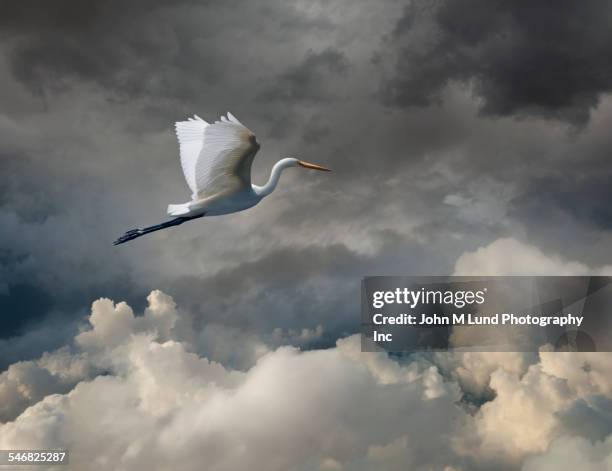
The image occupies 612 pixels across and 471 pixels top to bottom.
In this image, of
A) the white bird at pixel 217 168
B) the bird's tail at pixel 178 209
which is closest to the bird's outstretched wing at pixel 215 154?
the white bird at pixel 217 168

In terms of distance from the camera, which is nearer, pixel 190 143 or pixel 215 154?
pixel 215 154

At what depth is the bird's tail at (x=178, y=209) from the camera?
2959cm

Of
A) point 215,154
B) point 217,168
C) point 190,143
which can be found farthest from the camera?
point 190,143

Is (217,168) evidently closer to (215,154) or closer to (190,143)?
(215,154)

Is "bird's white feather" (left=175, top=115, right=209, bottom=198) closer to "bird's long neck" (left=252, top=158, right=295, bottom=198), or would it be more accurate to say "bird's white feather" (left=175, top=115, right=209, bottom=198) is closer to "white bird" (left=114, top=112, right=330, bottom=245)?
"white bird" (left=114, top=112, right=330, bottom=245)

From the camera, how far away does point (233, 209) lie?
99.1 feet

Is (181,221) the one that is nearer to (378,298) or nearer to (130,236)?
(130,236)

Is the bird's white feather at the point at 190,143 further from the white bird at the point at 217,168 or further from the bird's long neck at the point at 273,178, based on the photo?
the bird's long neck at the point at 273,178

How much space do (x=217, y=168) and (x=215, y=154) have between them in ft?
2.22

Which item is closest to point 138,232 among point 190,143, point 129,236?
point 129,236

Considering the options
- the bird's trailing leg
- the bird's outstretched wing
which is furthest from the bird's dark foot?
the bird's outstretched wing

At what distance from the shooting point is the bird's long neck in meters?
30.2

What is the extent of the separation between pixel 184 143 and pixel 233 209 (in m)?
3.22

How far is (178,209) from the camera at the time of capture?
2978 centimetres
